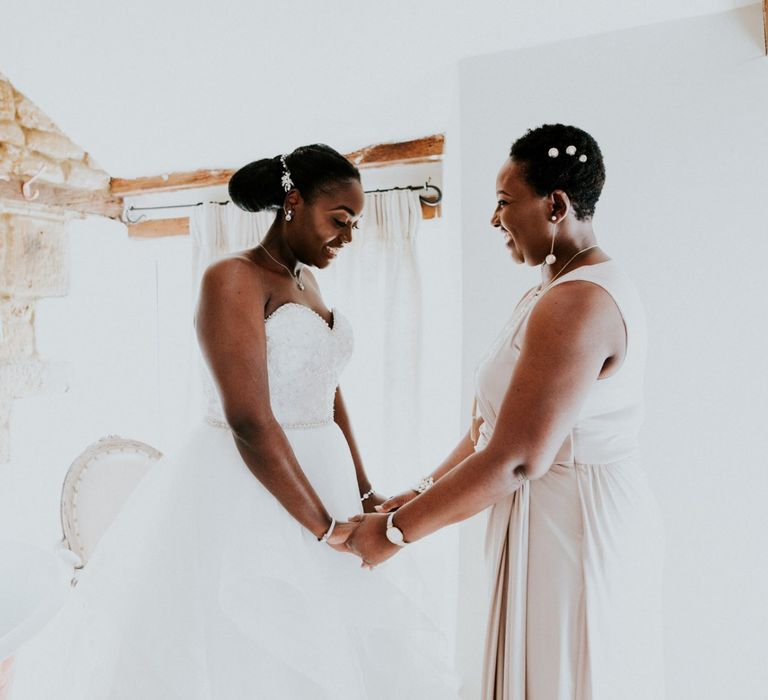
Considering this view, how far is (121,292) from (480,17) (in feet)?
6.95

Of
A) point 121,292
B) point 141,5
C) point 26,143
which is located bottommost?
point 121,292

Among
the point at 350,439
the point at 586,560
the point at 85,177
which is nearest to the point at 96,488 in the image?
the point at 350,439

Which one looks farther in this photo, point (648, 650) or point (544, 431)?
point (648, 650)

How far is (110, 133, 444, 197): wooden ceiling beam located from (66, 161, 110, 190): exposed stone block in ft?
0.89

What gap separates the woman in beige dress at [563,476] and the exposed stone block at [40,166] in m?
2.12

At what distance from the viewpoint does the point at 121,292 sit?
2828mm

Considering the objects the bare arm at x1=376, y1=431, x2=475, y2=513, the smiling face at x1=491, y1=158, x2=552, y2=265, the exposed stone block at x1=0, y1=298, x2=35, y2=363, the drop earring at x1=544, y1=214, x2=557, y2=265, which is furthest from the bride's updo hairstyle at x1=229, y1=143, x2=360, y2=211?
the exposed stone block at x1=0, y1=298, x2=35, y2=363

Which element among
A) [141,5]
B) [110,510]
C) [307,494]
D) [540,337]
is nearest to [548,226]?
[540,337]

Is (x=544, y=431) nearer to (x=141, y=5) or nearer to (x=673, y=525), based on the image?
(x=673, y=525)

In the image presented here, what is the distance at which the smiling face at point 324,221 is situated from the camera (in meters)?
1.38

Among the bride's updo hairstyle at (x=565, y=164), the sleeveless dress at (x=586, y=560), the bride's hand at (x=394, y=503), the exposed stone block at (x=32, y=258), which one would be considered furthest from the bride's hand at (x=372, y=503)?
the exposed stone block at (x=32, y=258)

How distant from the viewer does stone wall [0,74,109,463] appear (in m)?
2.19

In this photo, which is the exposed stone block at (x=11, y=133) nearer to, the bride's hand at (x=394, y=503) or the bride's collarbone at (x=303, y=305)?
the bride's collarbone at (x=303, y=305)

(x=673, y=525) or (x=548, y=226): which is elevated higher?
(x=548, y=226)
